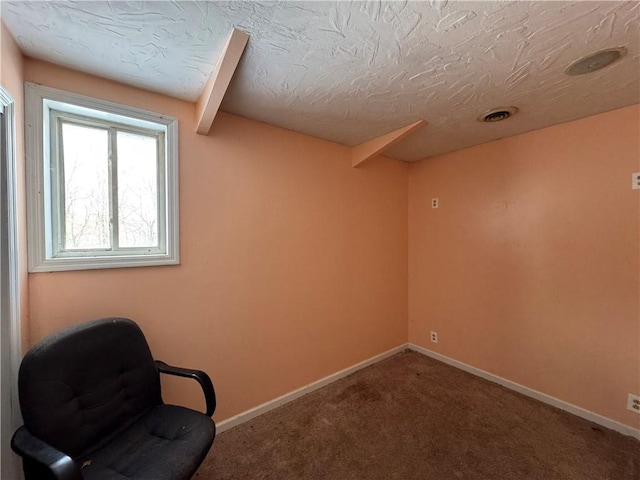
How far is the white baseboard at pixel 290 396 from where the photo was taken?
187 cm

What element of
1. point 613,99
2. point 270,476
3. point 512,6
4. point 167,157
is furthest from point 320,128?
point 270,476

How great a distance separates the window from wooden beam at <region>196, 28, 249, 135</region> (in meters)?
0.19

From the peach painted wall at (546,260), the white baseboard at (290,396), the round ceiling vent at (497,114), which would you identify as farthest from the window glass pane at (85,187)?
the peach painted wall at (546,260)

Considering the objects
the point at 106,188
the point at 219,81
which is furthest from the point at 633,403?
the point at 106,188

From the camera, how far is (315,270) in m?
2.34

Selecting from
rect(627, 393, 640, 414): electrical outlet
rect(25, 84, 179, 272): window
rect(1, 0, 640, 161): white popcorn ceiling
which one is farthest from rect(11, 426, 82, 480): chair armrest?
rect(627, 393, 640, 414): electrical outlet

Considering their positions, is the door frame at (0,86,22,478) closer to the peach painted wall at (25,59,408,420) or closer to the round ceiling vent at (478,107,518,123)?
the peach painted wall at (25,59,408,420)

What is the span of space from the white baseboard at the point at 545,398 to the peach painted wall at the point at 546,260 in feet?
0.13

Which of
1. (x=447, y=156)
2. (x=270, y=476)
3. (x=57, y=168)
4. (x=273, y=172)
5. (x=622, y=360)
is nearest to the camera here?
(x=57, y=168)

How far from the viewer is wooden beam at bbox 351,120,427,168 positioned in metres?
2.10

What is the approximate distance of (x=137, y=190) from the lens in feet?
5.27

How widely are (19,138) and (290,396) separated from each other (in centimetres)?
234

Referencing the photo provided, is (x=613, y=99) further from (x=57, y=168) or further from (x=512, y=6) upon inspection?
(x=57, y=168)

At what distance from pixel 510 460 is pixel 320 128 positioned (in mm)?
2632
